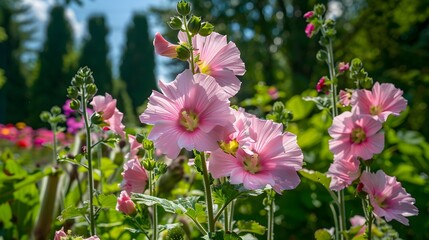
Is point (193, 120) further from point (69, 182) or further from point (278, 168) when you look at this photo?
point (69, 182)

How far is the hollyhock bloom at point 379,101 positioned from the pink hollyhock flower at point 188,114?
1.23 ft

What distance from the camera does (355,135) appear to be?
100cm

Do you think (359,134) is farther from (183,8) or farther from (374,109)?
(183,8)

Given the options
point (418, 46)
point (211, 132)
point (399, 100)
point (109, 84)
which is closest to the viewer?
point (211, 132)

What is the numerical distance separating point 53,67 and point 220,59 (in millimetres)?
29536

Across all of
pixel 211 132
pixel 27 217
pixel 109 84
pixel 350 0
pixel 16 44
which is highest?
pixel 16 44

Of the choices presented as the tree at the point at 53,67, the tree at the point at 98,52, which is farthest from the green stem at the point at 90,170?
the tree at the point at 98,52

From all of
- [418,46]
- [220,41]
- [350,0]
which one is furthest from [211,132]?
[350,0]

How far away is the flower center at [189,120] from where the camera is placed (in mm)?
775

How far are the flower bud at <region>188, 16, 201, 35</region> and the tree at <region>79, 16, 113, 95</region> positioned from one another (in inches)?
1126

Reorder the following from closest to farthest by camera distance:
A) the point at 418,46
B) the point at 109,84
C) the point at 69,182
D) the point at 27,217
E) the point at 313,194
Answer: the point at 27,217 < the point at 69,182 < the point at 313,194 < the point at 418,46 < the point at 109,84

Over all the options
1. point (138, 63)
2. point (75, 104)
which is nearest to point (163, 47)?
point (75, 104)

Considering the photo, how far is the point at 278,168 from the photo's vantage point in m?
0.78

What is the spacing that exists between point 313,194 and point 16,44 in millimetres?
32116
